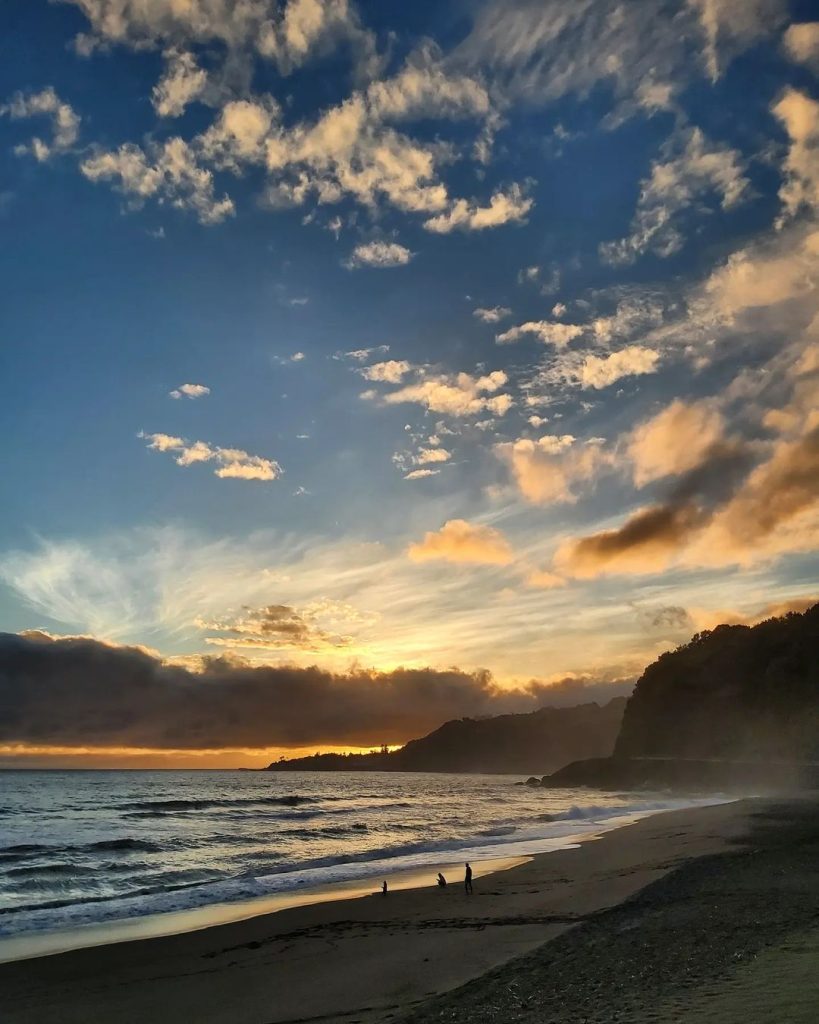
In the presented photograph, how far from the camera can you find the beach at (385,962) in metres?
10.9

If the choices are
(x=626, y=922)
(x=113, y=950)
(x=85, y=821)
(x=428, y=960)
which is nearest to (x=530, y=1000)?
(x=428, y=960)

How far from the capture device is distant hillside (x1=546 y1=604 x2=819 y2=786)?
10388 centimetres

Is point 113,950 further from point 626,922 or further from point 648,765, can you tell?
point 648,765

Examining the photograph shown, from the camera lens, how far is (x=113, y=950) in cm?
1677

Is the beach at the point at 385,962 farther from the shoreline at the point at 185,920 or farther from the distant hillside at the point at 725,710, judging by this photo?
the distant hillside at the point at 725,710

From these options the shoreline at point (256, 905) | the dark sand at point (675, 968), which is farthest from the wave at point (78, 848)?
the dark sand at point (675, 968)

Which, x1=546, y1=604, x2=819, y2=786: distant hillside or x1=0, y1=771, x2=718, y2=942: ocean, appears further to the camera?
x1=546, y1=604, x2=819, y2=786: distant hillside

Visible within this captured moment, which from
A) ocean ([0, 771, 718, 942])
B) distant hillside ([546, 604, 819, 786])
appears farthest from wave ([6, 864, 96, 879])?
distant hillside ([546, 604, 819, 786])

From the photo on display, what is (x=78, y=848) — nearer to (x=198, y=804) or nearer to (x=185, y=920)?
(x=185, y=920)

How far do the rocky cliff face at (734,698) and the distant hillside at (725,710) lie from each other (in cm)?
17

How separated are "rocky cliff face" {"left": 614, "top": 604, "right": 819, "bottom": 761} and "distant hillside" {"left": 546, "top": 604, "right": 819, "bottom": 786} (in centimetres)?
17

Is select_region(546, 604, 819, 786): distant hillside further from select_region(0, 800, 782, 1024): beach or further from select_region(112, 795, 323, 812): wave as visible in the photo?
select_region(0, 800, 782, 1024): beach

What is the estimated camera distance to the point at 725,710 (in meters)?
121

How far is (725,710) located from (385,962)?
122944 mm
